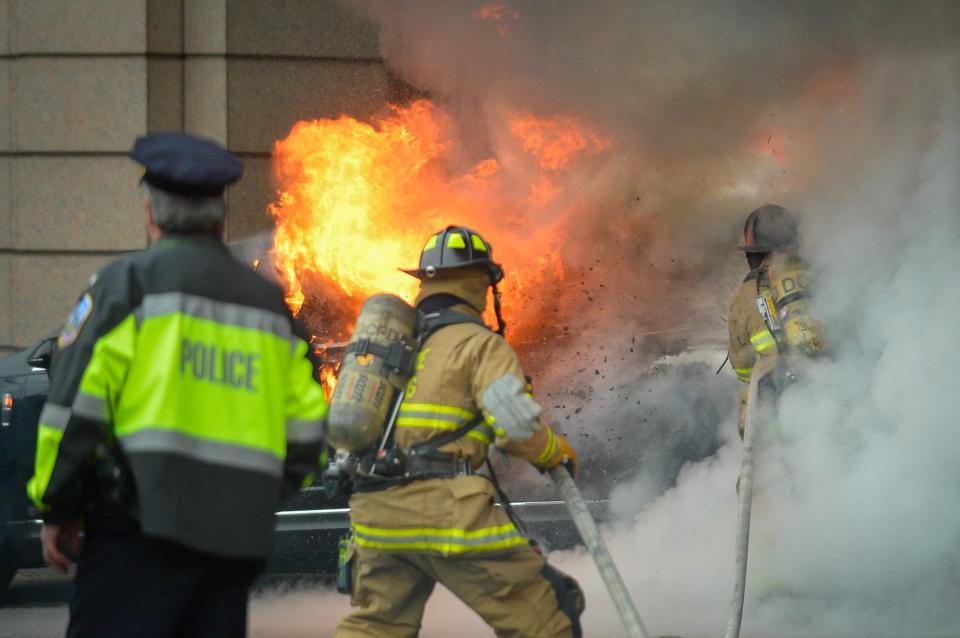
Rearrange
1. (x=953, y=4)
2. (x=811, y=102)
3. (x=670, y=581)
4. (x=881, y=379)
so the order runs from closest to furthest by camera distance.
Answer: (x=881, y=379), (x=670, y=581), (x=953, y=4), (x=811, y=102)

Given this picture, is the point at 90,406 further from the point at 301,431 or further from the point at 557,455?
the point at 557,455

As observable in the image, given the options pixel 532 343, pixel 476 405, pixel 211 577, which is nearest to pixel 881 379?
pixel 532 343

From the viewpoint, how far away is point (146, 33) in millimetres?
8914

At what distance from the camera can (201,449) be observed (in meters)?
2.54

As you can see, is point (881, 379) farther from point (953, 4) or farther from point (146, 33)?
point (146, 33)

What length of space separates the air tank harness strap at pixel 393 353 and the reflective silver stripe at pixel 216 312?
1084 mm

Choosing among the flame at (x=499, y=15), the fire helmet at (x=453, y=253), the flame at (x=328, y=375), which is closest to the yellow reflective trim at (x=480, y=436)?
the fire helmet at (x=453, y=253)

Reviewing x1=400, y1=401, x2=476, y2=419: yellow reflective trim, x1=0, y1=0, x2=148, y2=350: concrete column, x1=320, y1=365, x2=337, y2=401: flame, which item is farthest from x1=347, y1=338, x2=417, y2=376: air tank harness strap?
x1=0, y1=0, x2=148, y2=350: concrete column

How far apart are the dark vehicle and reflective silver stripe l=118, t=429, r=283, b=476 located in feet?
11.7

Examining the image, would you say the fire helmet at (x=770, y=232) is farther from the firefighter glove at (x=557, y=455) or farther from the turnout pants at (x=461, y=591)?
the turnout pants at (x=461, y=591)

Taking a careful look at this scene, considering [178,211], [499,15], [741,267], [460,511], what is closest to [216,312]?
[178,211]

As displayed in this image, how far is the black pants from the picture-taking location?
2531 mm

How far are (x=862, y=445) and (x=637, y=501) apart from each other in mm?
1204

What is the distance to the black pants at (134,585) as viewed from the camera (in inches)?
99.7
